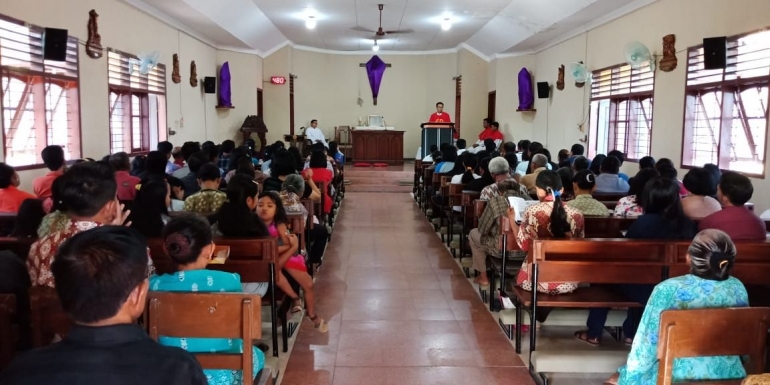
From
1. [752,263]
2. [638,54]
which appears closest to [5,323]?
[752,263]

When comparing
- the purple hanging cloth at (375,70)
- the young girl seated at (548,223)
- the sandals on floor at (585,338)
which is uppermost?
the purple hanging cloth at (375,70)

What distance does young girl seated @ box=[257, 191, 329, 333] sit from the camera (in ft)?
11.8

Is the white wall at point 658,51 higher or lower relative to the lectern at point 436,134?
higher

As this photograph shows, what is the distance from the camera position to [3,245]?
10.3ft

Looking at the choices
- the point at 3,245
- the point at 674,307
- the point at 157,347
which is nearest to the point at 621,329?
the point at 674,307

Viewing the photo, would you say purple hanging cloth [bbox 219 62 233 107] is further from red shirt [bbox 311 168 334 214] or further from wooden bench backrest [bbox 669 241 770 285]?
wooden bench backrest [bbox 669 241 770 285]

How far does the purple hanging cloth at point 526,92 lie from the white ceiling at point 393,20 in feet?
1.83

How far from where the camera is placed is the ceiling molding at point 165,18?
7.97 m

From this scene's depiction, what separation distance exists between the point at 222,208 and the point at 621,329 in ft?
8.00

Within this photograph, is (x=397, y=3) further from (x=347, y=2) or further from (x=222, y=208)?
(x=222, y=208)

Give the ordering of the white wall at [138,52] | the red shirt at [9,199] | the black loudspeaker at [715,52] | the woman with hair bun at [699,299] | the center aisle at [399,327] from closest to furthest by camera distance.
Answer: the woman with hair bun at [699,299], the center aisle at [399,327], the red shirt at [9,199], the black loudspeaker at [715,52], the white wall at [138,52]

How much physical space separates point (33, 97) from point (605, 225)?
516 cm

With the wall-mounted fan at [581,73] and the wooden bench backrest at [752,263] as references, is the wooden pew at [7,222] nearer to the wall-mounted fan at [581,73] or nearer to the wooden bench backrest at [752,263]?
the wooden bench backrest at [752,263]

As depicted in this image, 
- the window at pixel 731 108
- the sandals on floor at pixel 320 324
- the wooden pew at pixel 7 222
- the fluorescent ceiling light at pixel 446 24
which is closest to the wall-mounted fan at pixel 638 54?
the window at pixel 731 108
